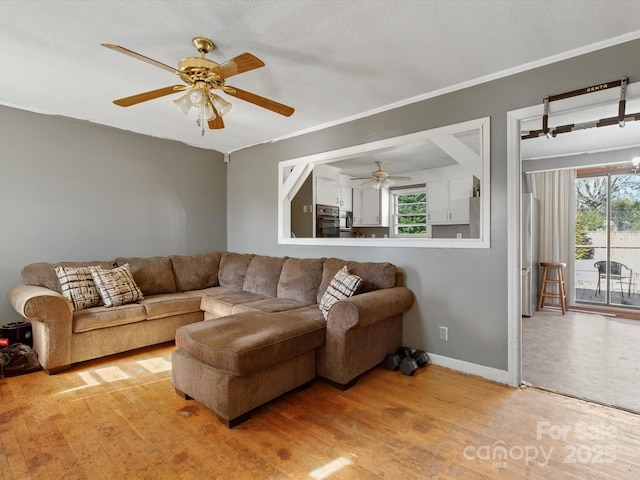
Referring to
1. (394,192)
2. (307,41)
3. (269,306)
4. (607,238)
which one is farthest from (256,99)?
(607,238)

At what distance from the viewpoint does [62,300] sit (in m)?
2.73

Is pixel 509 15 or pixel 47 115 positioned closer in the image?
pixel 509 15

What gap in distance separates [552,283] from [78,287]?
→ 6.76m

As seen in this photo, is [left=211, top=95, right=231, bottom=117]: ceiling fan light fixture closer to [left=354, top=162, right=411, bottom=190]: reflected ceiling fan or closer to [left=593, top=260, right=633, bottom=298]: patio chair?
[left=354, top=162, right=411, bottom=190]: reflected ceiling fan

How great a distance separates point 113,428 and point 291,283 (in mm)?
1982

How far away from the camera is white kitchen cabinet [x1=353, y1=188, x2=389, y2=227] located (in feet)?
20.8

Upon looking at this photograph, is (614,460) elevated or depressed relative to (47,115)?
depressed

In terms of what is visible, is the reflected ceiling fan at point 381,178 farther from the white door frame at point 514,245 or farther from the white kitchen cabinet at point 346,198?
the white door frame at point 514,245

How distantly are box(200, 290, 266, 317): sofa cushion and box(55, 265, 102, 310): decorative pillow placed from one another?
1.04 m

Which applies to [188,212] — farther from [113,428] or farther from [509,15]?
[509,15]

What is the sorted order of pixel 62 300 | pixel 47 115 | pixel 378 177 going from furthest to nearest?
pixel 378 177, pixel 47 115, pixel 62 300

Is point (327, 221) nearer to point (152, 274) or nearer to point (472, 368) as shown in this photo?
point (152, 274)

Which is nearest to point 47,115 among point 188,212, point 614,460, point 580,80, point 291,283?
point 188,212

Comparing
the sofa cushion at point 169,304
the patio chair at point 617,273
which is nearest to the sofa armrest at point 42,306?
the sofa cushion at point 169,304
